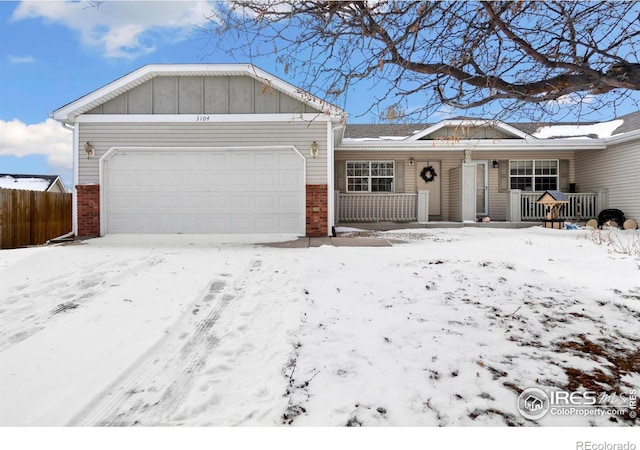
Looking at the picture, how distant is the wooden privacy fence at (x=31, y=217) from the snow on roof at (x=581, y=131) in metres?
16.5

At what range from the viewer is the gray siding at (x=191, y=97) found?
868cm

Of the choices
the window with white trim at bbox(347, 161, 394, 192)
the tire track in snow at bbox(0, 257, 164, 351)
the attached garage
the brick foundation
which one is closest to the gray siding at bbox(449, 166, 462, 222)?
the window with white trim at bbox(347, 161, 394, 192)

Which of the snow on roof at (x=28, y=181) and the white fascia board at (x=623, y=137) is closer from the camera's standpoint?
the white fascia board at (x=623, y=137)

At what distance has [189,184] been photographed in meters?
8.87

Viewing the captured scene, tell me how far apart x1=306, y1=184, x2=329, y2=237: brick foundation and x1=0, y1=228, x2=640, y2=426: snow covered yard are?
3548mm

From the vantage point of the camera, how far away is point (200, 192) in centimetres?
888

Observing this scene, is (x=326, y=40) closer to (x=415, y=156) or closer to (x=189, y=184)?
(x=189, y=184)

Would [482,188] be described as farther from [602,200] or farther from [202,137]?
[202,137]

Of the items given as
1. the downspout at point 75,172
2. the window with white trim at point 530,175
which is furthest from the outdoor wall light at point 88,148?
the window with white trim at point 530,175

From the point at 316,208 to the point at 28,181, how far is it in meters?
23.1

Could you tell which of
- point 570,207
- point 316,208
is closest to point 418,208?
point 316,208

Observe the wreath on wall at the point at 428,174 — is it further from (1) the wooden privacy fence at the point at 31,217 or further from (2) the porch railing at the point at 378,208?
(1) the wooden privacy fence at the point at 31,217

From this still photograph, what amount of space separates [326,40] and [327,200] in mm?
5304

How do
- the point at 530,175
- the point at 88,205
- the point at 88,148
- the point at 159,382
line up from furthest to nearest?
the point at 530,175 → the point at 88,205 → the point at 88,148 → the point at 159,382
